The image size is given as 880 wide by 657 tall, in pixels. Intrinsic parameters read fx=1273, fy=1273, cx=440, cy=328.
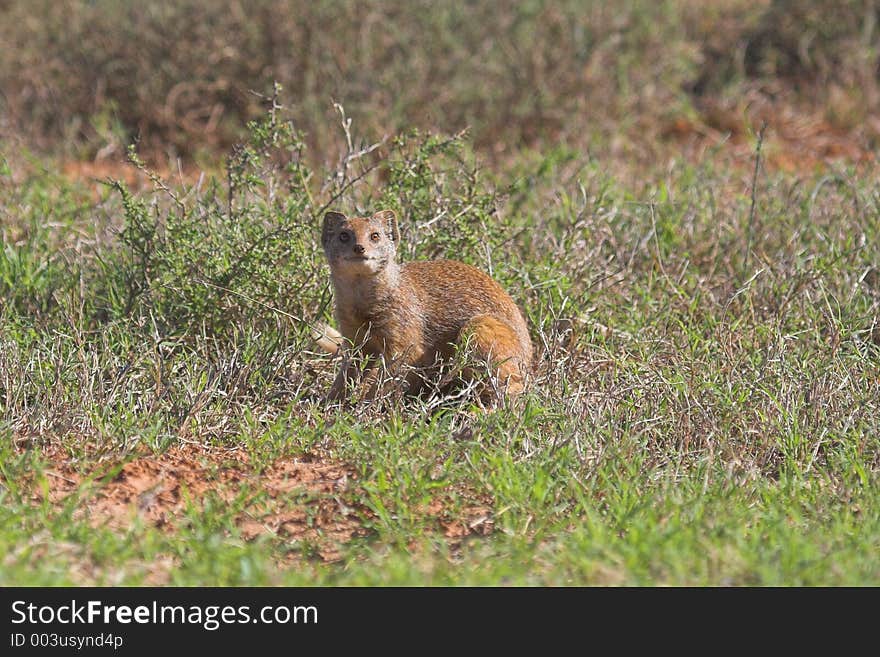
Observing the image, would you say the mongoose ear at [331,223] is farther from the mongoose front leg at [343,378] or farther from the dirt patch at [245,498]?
the dirt patch at [245,498]

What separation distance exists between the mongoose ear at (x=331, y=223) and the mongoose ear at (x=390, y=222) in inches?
5.9

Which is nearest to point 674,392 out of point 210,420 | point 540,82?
point 210,420

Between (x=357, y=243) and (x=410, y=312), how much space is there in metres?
0.39

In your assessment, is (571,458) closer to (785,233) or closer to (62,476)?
Answer: (62,476)

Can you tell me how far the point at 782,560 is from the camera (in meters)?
3.33

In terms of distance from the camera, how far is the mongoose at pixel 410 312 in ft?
15.8

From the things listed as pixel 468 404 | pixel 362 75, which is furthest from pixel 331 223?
pixel 362 75

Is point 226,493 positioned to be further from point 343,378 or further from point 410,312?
point 410,312

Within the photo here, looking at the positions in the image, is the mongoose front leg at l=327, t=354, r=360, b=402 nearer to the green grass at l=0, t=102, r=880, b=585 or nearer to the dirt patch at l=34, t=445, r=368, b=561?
the green grass at l=0, t=102, r=880, b=585

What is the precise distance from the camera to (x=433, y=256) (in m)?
5.70

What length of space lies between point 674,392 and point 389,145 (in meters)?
3.46

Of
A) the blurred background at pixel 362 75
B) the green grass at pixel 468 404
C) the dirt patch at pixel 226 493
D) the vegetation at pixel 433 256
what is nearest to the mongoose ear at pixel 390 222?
the vegetation at pixel 433 256

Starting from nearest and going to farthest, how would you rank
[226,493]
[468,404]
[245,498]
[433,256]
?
[245,498], [226,493], [468,404], [433,256]

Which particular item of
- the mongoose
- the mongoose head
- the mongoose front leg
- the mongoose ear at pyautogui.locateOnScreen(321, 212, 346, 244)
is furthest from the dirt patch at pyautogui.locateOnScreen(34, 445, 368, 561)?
the mongoose ear at pyautogui.locateOnScreen(321, 212, 346, 244)
